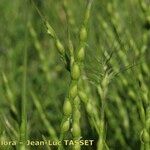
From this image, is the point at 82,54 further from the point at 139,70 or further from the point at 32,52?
the point at 32,52

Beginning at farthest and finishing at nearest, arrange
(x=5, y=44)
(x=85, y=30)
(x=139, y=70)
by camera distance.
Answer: (x=5, y=44) → (x=139, y=70) → (x=85, y=30)

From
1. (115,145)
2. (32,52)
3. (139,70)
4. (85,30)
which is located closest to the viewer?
(85,30)

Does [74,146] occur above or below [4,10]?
below

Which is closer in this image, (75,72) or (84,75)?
(75,72)

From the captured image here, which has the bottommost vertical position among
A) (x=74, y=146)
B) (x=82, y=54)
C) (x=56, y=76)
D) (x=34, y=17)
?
(x=74, y=146)

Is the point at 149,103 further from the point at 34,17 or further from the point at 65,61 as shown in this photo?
the point at 34,17

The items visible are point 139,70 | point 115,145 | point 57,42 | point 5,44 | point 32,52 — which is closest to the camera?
point 57,42

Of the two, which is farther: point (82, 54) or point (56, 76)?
point (56, 76)

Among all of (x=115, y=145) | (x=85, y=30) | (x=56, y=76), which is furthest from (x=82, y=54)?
(x=56, y=76)

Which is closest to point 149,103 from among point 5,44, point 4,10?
point 5,44
